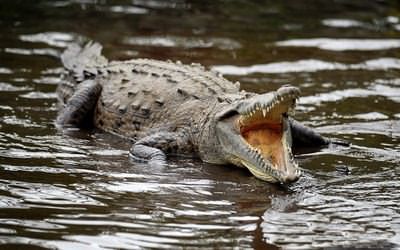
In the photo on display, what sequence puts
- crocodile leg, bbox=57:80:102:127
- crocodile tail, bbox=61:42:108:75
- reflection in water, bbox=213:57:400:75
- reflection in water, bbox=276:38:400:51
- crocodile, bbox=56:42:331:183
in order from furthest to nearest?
reflection in water, bbox=276:38:400:51 < reflection in water, bbox=213:57:400:75 < crocodile tail, bbox=61:42:108:75 < crocodile leg, bbox=57:80:102:127 < crocodile, bbox=56:42:331:183

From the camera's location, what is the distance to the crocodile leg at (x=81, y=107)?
8039 millimetres

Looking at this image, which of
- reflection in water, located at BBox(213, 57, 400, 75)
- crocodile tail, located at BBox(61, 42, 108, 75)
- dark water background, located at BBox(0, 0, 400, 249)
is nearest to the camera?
dark water background, located at BBox(0, 0, 400, 249)

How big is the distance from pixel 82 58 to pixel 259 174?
3886 mm

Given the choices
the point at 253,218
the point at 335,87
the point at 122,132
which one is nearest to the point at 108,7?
the point at 335,87

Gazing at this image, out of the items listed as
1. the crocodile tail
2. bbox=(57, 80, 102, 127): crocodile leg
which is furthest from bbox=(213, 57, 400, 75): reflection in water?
bbox=(57, 80, 102, 127): crocodile leg

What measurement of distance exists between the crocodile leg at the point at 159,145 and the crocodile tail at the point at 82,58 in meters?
1.88

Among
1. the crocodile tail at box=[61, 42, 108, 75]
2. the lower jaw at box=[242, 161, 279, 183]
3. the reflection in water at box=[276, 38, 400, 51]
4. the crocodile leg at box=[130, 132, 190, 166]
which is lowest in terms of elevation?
the crocodile leg at box=[130, 132, 190, 166]

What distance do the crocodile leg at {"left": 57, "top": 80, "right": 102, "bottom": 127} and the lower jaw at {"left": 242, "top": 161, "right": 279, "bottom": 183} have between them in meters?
2.26

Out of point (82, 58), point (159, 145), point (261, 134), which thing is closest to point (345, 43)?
point (82, 58)

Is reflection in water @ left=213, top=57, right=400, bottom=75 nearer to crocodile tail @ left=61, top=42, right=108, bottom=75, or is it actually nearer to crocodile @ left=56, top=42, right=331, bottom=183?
crocodile tail @ left=61, top=42, right=108, bottom=75

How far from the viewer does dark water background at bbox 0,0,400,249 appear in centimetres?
484

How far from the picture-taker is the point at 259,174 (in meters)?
6.16

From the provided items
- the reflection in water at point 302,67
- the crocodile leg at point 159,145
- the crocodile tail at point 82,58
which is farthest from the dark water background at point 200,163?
the crocodile tail at point 82,58

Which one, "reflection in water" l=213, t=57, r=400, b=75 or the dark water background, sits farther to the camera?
"reflection in water" l=213, t=57, r=400, b=75
